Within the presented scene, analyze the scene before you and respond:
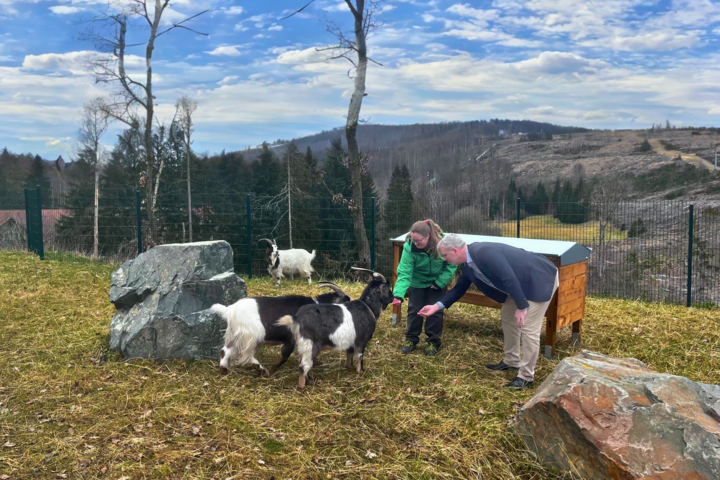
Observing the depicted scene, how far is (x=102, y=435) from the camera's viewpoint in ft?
13.4

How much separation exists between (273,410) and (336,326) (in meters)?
1.00

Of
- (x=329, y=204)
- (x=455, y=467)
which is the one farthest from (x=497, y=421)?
(x=329, y=204)

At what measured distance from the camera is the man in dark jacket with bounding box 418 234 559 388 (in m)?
4.50

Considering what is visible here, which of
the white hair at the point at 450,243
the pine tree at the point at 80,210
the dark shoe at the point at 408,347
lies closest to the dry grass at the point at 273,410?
the dark shoe at the point at 408,347

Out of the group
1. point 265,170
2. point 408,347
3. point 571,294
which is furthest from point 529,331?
point 265,170

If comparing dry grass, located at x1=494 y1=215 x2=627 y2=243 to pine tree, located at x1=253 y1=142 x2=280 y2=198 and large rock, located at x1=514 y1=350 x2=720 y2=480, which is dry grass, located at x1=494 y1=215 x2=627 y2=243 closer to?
large rock, located at x1=514 y1=350 x2=720 y2=480

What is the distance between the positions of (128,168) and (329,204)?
16244mm

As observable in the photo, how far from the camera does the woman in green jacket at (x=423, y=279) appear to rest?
218 inches

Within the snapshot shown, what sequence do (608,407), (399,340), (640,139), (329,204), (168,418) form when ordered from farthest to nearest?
(640,139) → (329,204) → (399,340) → (168,418) → (608,407)

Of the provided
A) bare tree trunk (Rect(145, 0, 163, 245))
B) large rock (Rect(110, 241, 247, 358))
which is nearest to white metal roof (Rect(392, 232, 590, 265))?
large rock (Rect(110, 241, 247, 358))

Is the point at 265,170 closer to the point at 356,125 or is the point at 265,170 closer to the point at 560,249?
the point at 356,125

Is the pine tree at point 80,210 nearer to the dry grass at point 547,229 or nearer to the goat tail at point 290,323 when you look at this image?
the dry grass at point 547,229

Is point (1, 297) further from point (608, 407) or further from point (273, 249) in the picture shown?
point (608, 407)

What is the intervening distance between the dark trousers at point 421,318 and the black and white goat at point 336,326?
0.80 m
